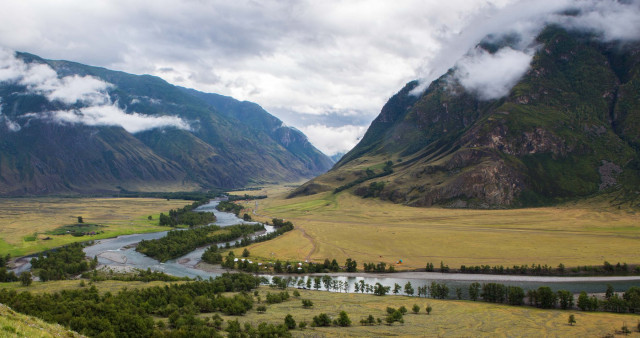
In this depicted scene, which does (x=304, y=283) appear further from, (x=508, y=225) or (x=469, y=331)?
(x=508, y=225)

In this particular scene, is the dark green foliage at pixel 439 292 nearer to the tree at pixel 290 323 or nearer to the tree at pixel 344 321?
the tree at pixel 344 321

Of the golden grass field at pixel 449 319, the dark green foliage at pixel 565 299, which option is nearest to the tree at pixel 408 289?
the golden grass field at pixel 449 319

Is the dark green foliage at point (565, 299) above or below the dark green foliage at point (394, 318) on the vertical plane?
above

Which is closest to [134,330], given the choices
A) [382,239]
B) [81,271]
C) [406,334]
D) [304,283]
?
[406,334]

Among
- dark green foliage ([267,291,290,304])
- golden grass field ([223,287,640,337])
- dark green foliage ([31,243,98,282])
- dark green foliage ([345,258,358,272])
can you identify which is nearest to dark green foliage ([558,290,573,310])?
golden grass field ([223,287,640,337])

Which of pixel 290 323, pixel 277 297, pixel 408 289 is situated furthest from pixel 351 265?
pixel 290 323
